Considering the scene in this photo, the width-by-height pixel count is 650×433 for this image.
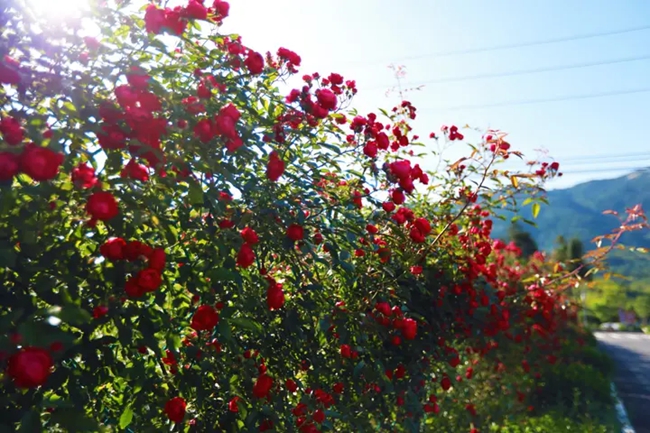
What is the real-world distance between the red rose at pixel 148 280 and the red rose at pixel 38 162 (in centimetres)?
32

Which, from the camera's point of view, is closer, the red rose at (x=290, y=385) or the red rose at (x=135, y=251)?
the red rose at (x=135, y=251)

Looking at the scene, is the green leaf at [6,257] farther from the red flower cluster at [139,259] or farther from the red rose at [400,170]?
the red rose at [400,170]

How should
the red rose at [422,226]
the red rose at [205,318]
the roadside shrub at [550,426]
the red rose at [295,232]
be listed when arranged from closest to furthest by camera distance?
the red rose at [205,318]
the red rose at [295,232]
the red rose at [422,226]
the roadside shrub at [550,426]

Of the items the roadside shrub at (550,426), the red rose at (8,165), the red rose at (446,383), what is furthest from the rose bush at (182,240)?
the roadside shrub at (550,426)

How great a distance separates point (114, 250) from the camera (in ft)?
4.60

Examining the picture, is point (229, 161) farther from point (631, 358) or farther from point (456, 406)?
point (631, 358)

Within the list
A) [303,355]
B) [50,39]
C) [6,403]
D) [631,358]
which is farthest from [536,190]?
[631,358]

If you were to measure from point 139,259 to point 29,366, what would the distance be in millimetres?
388

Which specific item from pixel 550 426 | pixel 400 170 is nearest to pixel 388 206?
pixel 400 170

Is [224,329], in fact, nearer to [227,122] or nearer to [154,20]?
[227,122]

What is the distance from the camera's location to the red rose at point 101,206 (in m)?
1.33

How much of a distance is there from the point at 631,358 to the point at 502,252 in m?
13.0

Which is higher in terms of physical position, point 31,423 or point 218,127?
point 218,127

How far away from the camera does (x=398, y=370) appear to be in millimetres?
3012
